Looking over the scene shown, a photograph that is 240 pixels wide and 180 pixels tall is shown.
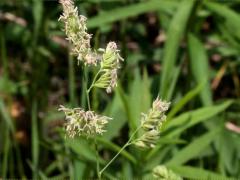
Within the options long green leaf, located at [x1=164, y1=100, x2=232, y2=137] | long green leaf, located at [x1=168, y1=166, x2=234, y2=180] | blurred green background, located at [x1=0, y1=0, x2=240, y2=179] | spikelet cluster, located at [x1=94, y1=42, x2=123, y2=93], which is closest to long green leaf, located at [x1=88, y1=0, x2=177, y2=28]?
blurred green background, located at [x1=0, y1=0, x2=240, y2=179]

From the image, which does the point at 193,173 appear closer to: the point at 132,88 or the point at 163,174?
the point at 132,88

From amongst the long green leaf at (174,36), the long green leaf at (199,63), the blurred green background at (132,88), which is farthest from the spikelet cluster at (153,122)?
the long green leaf at (199,63)

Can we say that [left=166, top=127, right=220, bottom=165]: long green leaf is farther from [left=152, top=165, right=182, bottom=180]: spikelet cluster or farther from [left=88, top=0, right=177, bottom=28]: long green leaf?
[left=152, top=165, right=182, bottom=180]: spikelet cluster

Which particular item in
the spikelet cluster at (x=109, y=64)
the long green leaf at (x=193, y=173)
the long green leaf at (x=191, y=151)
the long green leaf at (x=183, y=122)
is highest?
the spikelet cluster at (x=109, y=64)

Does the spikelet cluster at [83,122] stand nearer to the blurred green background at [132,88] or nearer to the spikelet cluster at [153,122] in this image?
the spikelet cluster at [153,122]

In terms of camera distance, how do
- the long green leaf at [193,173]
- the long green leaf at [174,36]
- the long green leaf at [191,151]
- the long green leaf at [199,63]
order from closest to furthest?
1. the long green leaf at [193,173]
2. the long green leaf at [191,151]
3. the long green leaf at [174,36]
4. the long green leaf at [199,63]

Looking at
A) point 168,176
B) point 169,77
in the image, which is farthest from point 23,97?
point 168,176
